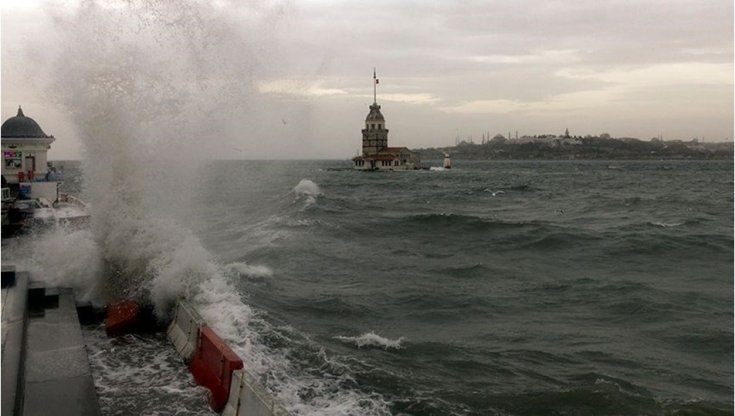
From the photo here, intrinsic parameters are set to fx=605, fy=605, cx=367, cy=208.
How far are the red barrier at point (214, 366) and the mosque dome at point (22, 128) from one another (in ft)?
86.9

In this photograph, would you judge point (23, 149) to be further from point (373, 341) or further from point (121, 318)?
point (373, 341)

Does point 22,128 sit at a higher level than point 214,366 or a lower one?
higher

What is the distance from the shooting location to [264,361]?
30.0 ft

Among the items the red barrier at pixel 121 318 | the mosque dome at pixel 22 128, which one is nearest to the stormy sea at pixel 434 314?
the red barrier at pixel 121 318

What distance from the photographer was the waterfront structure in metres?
106

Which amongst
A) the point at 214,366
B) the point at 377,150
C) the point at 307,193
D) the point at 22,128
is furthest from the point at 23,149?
the point at 377,150

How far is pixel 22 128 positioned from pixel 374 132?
84.6m

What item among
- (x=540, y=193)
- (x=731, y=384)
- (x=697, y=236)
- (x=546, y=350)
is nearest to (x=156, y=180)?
(x=546, y=350)

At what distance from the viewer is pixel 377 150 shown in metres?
112

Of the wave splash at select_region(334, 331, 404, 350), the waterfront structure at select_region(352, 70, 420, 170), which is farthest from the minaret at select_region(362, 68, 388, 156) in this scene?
the wave splash at select_region(334, 331, 404, 350)

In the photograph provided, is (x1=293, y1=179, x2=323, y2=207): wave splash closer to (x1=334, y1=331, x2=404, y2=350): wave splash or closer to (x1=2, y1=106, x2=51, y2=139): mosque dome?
(x1=2, y1=106, x2=51, y2=139): mosque dome

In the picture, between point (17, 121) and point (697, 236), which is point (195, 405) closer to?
point (697, 236)

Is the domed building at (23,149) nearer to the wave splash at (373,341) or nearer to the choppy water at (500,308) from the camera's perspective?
→ the choppy water at (500,308)

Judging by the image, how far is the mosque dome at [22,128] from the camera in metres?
29.6
